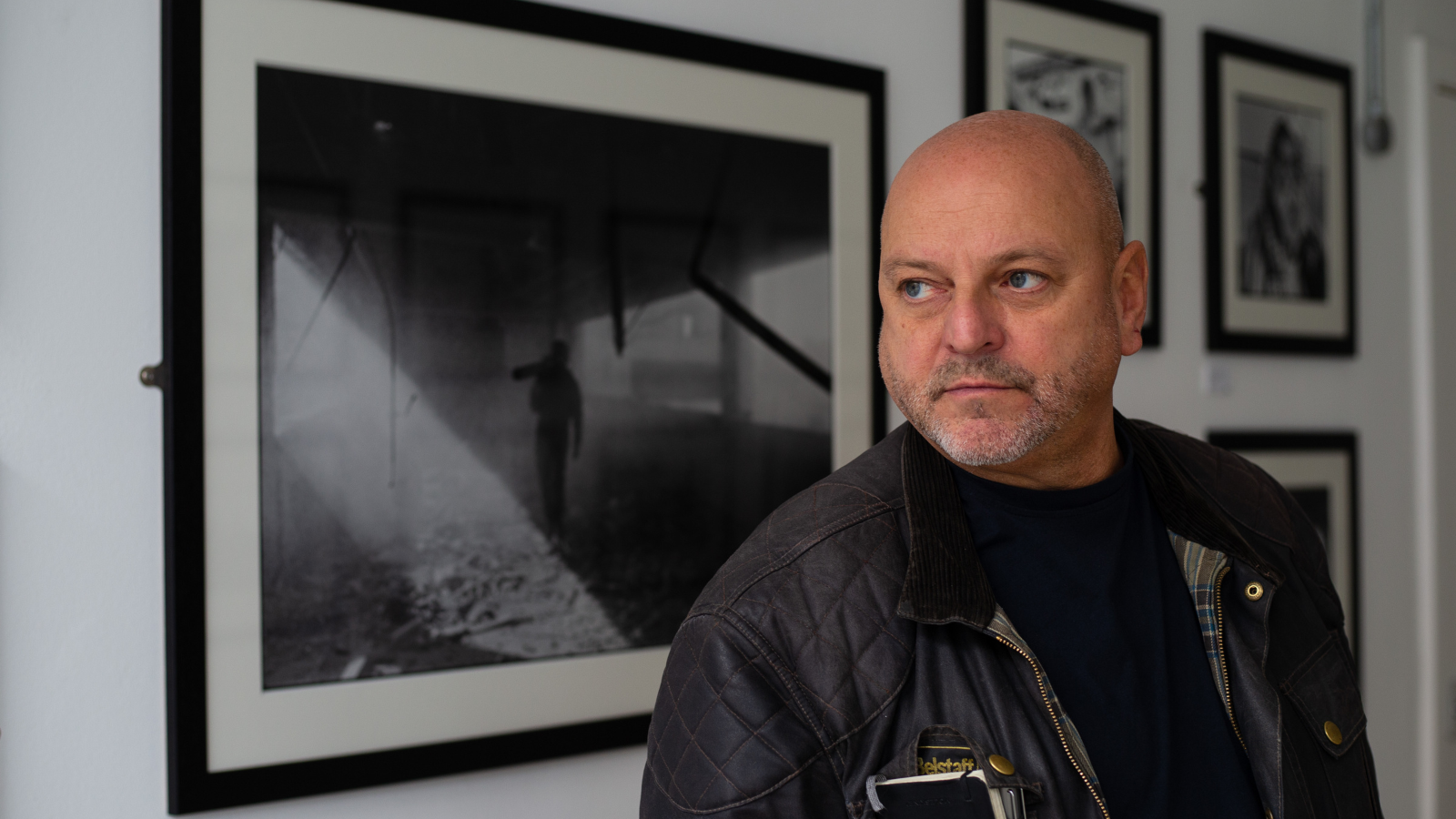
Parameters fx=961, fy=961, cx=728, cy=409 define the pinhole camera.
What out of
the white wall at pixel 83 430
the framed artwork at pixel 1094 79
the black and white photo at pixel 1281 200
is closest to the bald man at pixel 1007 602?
the white wall at pixel 83 430

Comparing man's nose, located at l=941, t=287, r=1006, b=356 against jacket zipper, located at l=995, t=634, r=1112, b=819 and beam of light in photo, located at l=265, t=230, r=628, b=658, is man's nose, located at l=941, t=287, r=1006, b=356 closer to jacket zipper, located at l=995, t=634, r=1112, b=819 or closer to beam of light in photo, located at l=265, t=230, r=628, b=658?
jacket zipper, located at l=995, t=634, r=1112, b=819

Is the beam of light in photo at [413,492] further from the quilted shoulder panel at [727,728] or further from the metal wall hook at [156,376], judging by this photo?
the quilted shoulder panel at [727,728]

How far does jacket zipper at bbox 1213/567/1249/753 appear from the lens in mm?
1052

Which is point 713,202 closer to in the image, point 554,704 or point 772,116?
point 772,116

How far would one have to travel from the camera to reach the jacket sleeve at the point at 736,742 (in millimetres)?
866

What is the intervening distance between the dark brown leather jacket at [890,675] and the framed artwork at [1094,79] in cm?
122

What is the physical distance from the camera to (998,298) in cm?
100

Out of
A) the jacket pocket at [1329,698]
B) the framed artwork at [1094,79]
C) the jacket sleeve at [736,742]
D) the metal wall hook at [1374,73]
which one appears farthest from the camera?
the metal wall hook at [1374,73]

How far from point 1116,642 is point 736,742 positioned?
17.1 inches

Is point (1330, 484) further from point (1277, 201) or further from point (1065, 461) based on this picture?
point (1065, 461)

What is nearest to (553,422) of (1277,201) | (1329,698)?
(1329,698)

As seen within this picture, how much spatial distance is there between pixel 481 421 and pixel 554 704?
19.3 inches

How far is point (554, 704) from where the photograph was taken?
1.61 meters

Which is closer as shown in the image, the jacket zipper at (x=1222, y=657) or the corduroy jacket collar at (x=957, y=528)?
the corduroy jacket collar at (x=957, y=528)
